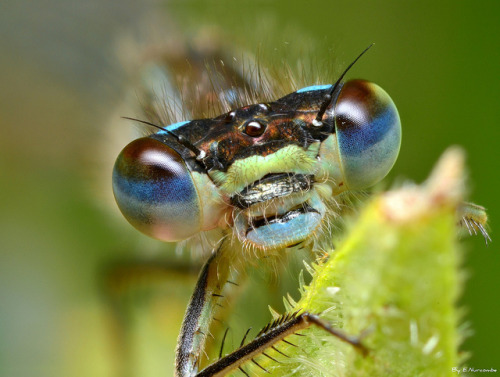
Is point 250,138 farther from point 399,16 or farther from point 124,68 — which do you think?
point 399,16

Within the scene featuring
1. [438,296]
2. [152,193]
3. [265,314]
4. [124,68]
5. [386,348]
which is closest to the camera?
[438,296]

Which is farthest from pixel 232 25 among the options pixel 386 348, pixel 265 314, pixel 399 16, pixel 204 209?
pixel 386 348

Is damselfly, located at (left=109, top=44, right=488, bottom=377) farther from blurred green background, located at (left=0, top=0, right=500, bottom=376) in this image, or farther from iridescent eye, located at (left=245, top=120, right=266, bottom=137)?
blurred green background, located at (left=0, top=0, right=500, bottom=376)

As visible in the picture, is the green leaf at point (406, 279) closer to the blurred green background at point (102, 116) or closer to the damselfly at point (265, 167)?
the damselfly at point (265, 167)

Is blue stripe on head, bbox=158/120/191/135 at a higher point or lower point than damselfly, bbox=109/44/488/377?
higher

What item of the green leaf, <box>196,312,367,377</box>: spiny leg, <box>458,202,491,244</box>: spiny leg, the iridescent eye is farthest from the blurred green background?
the green leaf

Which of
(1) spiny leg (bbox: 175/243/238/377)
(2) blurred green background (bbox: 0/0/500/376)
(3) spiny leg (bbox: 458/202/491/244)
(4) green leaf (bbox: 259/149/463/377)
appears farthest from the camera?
(2) blurred green background (bbox: 0/0/500/376)

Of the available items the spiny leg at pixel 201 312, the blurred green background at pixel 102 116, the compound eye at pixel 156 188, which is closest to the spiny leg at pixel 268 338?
the spiny leg at pixel 201 312
